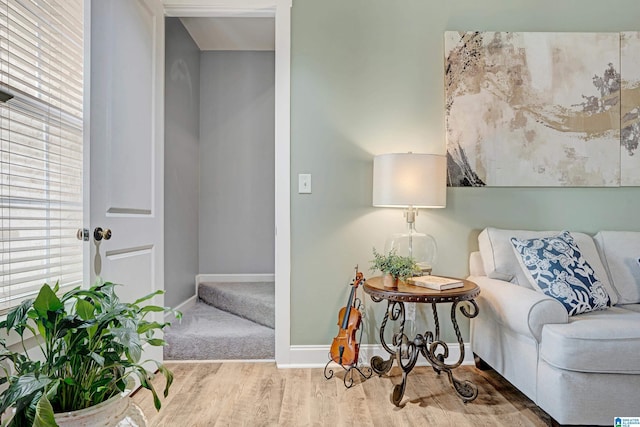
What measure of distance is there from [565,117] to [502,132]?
41cm

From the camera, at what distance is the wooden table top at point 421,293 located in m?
1.94

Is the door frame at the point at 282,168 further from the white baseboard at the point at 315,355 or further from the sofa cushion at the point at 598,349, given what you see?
the sofa cushion at the point at 598,349

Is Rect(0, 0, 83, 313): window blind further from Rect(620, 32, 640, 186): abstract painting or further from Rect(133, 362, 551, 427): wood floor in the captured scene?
Rect(620, 32, 640, 186): abstract painting

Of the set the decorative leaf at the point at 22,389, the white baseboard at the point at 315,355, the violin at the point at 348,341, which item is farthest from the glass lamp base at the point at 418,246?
the decorative leaf at the point at 22,389

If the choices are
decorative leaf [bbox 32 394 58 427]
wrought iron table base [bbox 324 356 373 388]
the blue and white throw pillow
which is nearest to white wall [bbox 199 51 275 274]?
wrought iron table base [bbox 324 356 373 388]

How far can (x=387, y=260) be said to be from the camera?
2.14m

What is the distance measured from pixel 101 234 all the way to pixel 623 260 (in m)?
2.80

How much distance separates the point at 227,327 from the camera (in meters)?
2.82

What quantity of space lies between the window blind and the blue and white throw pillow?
2.18 metres

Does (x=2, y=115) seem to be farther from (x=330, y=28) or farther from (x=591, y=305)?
(x=591, y=305)

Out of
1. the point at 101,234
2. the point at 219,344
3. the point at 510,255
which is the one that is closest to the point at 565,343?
the point at 510,255

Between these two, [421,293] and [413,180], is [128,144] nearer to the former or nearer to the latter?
[413,180]

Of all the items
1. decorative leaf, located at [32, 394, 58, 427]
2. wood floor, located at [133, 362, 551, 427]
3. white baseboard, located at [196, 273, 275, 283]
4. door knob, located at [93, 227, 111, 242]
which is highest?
door knob, located at [93, 227, 111, 242]

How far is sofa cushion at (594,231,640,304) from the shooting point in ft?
7.47
